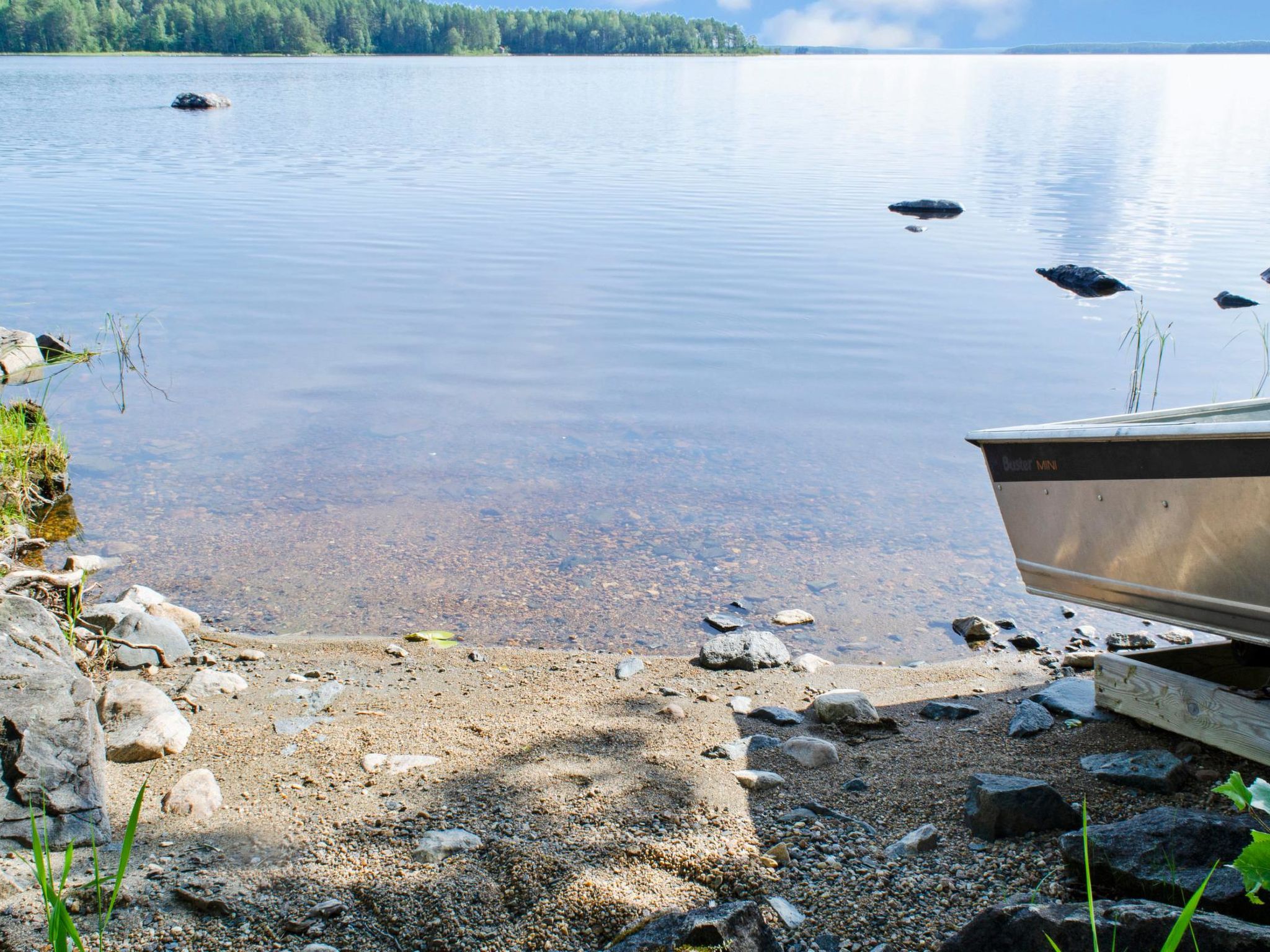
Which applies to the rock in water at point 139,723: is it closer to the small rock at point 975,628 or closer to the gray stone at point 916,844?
the gray stone at point 916,844

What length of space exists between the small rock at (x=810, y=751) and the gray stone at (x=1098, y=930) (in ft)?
4.80

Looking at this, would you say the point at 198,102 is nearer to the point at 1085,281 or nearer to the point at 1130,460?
the point at 1085,281

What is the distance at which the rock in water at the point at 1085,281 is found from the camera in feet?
48.2

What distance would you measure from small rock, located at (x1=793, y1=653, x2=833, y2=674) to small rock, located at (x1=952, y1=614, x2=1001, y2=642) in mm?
816

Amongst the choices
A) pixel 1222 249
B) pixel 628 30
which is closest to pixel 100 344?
pixel 1222 249

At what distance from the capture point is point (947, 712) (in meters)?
4.56

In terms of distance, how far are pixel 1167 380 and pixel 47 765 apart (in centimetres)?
1047

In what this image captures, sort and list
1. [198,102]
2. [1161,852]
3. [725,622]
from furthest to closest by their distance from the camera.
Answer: [198,102], [725,622], [1161,852]

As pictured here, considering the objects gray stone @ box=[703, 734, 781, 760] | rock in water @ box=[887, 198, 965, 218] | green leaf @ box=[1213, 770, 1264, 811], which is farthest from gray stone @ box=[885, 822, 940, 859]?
rock in water @ box=[887, 198, 965, 218]

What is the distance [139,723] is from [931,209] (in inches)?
765

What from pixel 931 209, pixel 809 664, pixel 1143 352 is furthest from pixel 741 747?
pixel 931 209

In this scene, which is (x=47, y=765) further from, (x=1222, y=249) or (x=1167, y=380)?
(x=1222, y=249)

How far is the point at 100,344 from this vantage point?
11695mm

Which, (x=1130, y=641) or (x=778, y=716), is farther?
(x=1130, y=641)
